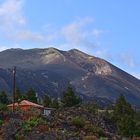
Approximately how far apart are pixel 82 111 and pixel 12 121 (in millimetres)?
28577

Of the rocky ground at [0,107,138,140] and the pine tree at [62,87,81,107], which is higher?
the pine tree at [62,87,81,107]

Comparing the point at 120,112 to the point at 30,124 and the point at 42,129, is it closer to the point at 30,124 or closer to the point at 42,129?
the point at 30,124

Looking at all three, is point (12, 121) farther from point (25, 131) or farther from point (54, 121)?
point (54, 121)

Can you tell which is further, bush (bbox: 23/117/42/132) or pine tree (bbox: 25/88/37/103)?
pine tree (bbox: 25/88/37/103)

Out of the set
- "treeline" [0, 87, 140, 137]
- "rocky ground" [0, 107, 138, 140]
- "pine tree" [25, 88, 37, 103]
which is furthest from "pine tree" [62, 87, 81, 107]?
"rocky ground" [0, 107, 138, 140]

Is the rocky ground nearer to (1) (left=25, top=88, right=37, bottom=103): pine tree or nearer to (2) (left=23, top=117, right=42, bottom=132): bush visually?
(2) (left=23, top=117, right=42, bottom=132): bush

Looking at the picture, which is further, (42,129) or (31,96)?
(31,96)

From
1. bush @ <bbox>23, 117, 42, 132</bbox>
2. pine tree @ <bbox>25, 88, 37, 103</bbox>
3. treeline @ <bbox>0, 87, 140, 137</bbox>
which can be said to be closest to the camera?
bush @ <bbox>23, 117, 42, 132</bbox>

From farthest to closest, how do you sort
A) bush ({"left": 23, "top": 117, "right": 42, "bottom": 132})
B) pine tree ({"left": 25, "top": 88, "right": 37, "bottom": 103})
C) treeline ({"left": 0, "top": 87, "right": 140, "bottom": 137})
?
pine tree ({"left": 25, "top": 88, "right": 37, "bottom": 103}) → treeline ({"left": 0, "top": 87, "right": 140, "bottom": 137}) → bush ({"left": 23, "top": 117, "right": 42, "bottom": 132})

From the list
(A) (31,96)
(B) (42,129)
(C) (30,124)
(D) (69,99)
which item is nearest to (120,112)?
(D) (69,99)

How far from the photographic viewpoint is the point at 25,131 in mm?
36469

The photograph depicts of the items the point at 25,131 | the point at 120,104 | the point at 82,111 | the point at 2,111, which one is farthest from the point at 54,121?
the point at 120,104

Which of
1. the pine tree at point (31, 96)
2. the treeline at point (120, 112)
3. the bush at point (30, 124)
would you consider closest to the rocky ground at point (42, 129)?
the bush at point (30, 124)

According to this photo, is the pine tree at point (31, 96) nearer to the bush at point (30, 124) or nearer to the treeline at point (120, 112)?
the treeline at point (120, 112)
